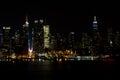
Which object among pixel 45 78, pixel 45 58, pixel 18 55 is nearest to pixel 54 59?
pixel 45 58

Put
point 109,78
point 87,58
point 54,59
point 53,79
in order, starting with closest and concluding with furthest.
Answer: point 109,78, point 53,79, point 54,59, point 87,58

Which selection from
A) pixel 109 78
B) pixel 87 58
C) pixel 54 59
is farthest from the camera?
pixel 87 58

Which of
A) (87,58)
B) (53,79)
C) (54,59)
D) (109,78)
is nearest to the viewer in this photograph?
(109,78)

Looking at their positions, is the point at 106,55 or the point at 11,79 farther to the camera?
the point at 106,55

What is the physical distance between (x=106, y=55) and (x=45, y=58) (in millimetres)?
24600

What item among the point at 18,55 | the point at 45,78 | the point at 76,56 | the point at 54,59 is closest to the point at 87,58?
the point at 76,56

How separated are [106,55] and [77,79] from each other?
330 ft

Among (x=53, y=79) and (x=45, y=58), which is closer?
(x=53, y=79)

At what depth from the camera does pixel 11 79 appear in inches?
2226

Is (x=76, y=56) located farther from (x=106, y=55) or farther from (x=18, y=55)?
(x=18, y=55)

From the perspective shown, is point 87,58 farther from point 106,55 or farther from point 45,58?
point 45,58

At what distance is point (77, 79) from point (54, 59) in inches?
3647

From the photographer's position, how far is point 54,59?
5856 inches

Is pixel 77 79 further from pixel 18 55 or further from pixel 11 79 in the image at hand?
pixel 18 55
